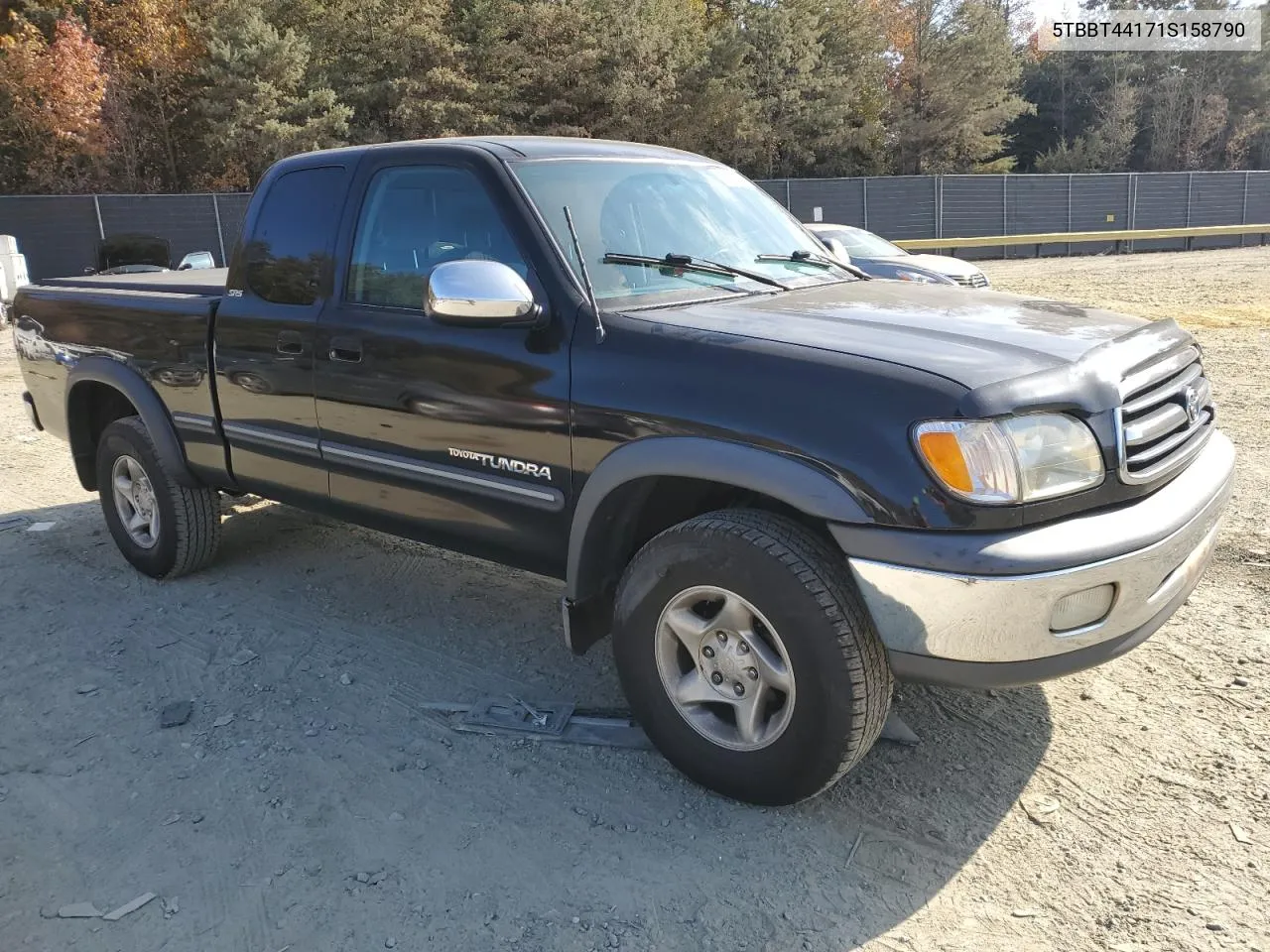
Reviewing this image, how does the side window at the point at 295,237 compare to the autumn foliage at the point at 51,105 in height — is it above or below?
below

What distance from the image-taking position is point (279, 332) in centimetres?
408

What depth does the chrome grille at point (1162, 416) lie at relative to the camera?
2701mm

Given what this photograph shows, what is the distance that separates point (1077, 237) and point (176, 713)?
3355 cm

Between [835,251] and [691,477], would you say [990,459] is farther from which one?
[835,251]

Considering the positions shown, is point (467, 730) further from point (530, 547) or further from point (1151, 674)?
point (1151, 674)

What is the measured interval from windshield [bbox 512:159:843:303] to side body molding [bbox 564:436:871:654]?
2.10ft

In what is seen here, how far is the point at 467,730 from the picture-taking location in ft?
11.5

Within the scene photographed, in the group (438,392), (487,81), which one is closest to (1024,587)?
(438,392)

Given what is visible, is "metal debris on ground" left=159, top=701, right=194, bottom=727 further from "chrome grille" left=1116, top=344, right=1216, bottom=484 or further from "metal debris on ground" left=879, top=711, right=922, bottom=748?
"chrome grille" left=1116, top=344, right=1216, bottom=484

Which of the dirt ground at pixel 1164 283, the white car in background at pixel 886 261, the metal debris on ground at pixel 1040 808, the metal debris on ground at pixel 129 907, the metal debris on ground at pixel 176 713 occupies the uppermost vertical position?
the white car in background at pixel 886 261

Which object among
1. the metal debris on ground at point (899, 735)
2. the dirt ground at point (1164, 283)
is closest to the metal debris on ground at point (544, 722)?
the metal debris on ground at point (899, 735)

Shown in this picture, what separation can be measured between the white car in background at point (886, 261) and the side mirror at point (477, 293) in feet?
29.1

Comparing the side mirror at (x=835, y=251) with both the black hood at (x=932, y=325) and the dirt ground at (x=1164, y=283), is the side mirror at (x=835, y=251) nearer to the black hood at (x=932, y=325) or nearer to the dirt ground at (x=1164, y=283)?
the black hood at (x=932, y=325)

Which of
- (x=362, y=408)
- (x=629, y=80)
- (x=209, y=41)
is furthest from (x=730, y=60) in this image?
(x=362, y=408)
